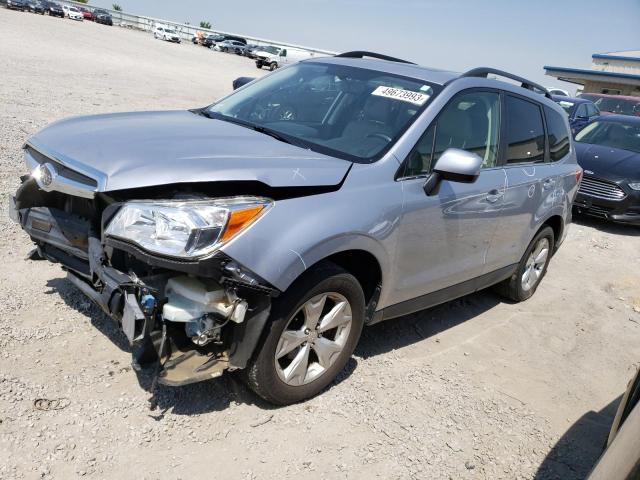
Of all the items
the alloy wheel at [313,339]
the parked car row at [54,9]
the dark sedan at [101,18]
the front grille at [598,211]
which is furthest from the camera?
the dark sedan at [101,18]

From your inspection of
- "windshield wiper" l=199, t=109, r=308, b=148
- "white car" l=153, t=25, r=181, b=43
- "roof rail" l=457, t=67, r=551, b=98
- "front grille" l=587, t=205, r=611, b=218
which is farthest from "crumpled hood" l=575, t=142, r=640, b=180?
"white car" l=153, t=25, r=181, b=43

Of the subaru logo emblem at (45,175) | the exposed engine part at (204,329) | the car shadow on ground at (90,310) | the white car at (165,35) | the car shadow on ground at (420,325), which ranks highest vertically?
the subaru logo emblem at (45,175)

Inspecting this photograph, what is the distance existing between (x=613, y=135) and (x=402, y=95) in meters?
8.27

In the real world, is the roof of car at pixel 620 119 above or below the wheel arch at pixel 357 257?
above

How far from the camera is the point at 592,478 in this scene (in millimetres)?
2076

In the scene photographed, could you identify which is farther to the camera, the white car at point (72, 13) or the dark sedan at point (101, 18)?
the dark sedan at point (101, 18)

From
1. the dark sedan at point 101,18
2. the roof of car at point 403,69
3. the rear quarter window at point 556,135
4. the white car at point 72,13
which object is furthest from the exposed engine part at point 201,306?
the dark sedan at point 101,18

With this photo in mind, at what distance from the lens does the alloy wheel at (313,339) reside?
301 centimetres

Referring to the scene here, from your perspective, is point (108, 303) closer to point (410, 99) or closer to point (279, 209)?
point (279, 209)

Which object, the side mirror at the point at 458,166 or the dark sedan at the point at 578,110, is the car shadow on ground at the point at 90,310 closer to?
the side mirror at the point at 458,166

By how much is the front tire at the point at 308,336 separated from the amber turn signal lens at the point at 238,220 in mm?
443

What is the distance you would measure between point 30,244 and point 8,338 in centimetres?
145

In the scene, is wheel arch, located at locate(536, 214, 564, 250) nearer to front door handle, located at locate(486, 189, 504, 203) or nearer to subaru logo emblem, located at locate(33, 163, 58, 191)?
front door handle, located at locate(486, 189, 504, 203)

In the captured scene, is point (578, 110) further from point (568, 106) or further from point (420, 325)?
point (420, 325)
